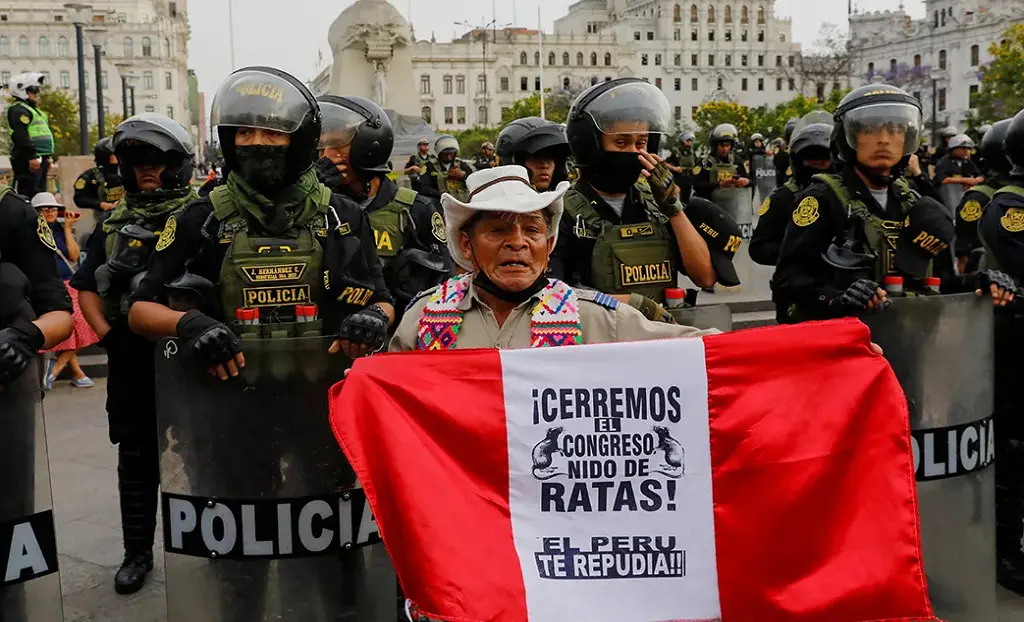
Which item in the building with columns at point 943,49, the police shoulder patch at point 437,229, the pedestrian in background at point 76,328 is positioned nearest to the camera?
the police shoulder patch at point 437,229

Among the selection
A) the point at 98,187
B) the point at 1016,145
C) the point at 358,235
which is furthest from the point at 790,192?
the point at 98,187

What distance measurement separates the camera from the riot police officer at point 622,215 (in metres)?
4.97

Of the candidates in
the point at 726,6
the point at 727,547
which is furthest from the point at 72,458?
the point at 726,6

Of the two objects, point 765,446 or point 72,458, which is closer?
point 765,446

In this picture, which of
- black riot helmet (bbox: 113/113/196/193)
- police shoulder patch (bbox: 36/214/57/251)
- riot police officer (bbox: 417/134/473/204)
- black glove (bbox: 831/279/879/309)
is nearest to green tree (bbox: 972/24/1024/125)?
riot police officer (bbox: 417/134/473/204)

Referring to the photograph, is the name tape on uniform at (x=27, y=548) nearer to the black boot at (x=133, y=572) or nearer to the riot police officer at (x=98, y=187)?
the black boot at (x=133, y=572)

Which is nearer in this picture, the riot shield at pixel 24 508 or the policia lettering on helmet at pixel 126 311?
the riot shield at pixel 24 508

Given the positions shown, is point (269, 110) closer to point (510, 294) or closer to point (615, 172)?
point (510, 294)

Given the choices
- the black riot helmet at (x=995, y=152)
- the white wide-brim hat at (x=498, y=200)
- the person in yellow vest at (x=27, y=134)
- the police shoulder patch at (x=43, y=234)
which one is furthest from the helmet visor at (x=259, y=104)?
the person in yellow vest at (x=27, y=134)

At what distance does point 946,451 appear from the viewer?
4301mm

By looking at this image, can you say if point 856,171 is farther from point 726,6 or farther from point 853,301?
point 726,6

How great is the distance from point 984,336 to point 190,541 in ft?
9.99

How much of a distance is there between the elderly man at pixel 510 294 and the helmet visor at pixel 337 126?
2861 mm

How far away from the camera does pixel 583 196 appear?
515 centimetres
